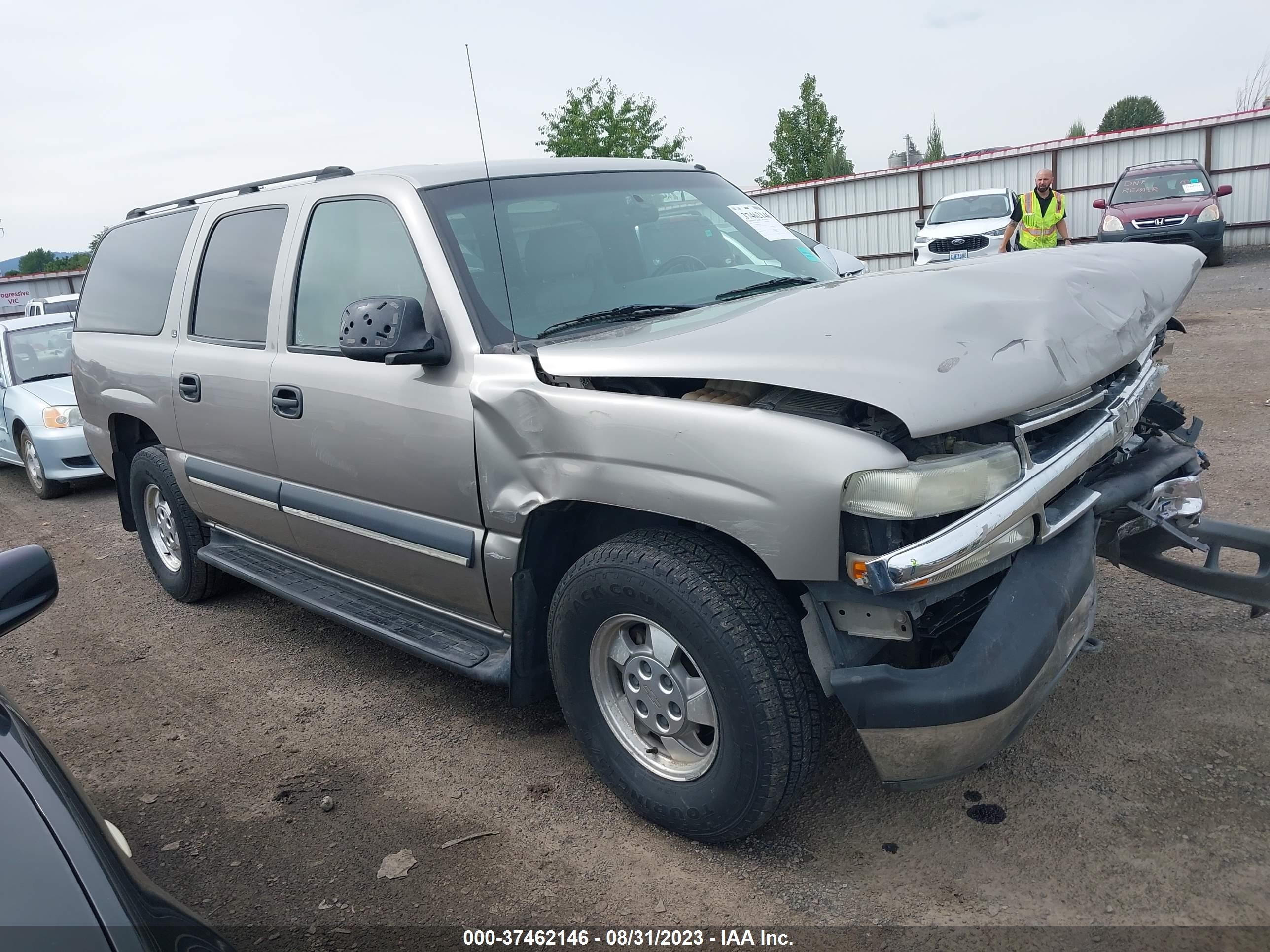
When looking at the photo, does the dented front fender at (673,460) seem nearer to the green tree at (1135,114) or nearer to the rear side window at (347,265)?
the rear side window at (347,265)

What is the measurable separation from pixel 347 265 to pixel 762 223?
165cm

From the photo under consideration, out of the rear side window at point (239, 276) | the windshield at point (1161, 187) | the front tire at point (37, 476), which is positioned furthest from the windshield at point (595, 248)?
the windshield at point (1161, 187)

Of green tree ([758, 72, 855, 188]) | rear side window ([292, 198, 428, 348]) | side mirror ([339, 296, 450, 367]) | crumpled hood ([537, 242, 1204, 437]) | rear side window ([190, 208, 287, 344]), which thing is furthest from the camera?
green tree ([758, 72, 855, 188])

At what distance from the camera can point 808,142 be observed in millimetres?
37688

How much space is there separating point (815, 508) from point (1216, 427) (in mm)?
5259

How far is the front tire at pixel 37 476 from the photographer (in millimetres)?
8125

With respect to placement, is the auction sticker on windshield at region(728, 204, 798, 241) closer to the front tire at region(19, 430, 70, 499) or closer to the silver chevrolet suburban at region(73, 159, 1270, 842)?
the silver chevrolet suburban at region(73, 159, 1270, 842)

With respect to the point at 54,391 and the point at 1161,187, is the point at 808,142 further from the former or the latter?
the point at 54,391

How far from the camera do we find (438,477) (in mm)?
3145

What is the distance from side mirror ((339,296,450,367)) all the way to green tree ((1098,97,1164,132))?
45433mm

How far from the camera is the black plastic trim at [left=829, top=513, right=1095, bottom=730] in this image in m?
2.23

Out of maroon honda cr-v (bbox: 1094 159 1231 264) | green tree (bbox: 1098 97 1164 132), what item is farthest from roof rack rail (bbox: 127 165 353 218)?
green tree (bbox: 1098 97 1164 132)

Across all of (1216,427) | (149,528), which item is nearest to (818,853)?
(149,528)

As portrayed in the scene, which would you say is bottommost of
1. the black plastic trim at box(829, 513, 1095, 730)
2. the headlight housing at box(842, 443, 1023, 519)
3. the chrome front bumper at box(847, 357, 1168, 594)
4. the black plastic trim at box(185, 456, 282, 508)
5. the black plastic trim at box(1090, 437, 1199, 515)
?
the black plastic trim at box(829, 513, 1095, 730)
